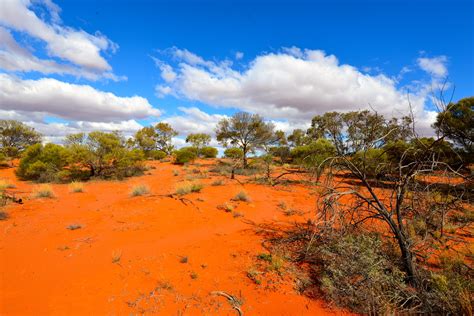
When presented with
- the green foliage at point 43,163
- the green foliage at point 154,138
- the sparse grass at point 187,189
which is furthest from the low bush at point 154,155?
the sparse grass at point 187,189

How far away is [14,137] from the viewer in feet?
86.6

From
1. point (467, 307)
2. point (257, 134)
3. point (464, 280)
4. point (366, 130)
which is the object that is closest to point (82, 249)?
point (366, 130)

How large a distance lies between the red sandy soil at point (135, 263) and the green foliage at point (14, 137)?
78.6 feet

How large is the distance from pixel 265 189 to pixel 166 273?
10.7 m

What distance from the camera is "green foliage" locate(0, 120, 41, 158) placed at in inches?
1003

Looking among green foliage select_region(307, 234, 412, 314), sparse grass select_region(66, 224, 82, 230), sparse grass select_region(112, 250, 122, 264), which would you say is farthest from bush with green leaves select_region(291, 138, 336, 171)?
sparse grass select_region(66, 224, 82, 230)

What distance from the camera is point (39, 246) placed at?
227 inches

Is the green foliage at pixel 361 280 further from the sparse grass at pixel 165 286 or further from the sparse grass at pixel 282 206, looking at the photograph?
the sparse grass at pixel 282 206

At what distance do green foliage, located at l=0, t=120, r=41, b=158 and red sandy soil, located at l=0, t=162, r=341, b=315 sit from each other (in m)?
24.0

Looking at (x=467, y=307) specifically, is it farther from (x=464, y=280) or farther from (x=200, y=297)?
(x=200, y=297)

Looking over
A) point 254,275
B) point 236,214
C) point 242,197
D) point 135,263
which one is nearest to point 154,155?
point 242,197

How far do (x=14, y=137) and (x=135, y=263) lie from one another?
108ft

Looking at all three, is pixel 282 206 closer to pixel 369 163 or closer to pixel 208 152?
→ pixel 369 163

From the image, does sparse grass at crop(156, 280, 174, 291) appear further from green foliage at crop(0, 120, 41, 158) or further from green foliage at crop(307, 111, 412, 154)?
green foliage at crop(0, 120, 41, 158)
